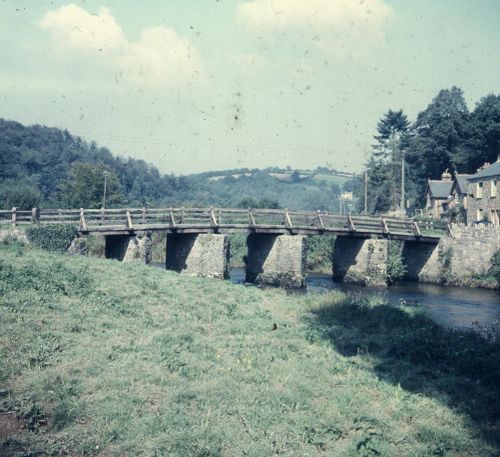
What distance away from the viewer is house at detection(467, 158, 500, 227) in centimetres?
4256

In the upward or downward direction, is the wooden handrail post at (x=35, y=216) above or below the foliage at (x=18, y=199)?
below

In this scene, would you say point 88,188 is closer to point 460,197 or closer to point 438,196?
point 438,196

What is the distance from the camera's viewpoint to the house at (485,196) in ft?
140

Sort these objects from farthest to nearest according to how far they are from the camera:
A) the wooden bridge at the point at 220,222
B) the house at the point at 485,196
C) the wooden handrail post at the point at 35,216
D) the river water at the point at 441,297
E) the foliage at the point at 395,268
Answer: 1. the house at the point at 485,196
2. the foliage at the point at 395,268
3. the wooden bridge at the point at 220,222
4. the wooden handrail post at the point at 35,216
5. the river water at the point at 441,297

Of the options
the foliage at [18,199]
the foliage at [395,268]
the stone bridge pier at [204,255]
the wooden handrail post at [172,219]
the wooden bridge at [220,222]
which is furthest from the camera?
the foliage at [18,199]

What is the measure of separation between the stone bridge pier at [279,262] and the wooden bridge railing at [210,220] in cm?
93

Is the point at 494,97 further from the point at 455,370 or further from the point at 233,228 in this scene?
the point at 455,370

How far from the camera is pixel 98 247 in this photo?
37.0 meters

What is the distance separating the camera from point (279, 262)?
98.2 ft

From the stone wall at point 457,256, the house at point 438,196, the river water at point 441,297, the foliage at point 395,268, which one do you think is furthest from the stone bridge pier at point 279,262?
the house at point 438,196

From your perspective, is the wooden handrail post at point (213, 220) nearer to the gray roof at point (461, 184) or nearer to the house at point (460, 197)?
the house at point (460, 197)

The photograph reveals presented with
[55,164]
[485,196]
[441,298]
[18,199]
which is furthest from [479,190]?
[55,164]

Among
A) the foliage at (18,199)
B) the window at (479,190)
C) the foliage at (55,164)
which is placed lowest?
the foliage at (18,199)

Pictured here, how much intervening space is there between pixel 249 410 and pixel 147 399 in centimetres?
182
